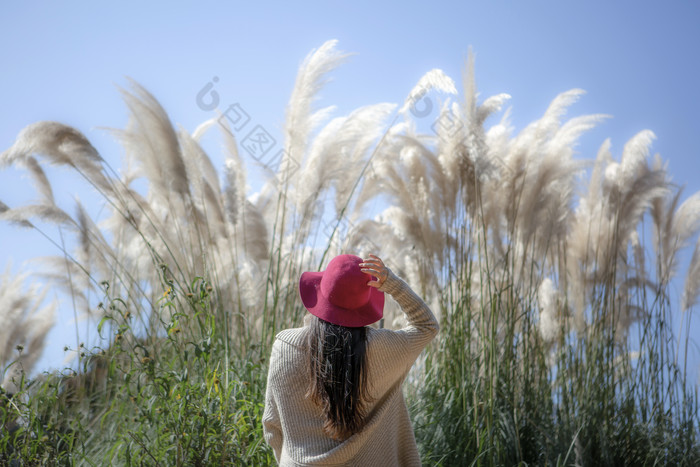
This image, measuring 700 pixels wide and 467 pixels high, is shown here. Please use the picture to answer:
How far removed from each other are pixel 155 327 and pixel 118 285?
845 millimetres

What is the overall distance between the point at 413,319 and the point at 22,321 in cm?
394

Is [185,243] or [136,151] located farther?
[185,243]

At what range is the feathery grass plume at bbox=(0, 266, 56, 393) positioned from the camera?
454 centimetres

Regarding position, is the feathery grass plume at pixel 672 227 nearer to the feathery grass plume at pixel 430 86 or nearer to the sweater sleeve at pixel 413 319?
the feathery grass plume at pixel 430 86

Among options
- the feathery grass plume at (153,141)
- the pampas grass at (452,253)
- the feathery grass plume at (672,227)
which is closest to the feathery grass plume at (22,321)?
the pampas grass at (452,253)

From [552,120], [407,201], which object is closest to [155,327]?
[407,201]

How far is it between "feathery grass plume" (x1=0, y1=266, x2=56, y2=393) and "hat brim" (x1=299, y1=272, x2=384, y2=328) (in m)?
3.31

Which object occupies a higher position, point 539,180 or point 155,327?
point 539,180

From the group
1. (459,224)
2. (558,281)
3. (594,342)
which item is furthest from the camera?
(558,281)

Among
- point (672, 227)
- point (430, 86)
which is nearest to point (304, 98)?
point (430, 86)

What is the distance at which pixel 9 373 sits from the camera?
11.5 ft

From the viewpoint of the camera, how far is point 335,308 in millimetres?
1984

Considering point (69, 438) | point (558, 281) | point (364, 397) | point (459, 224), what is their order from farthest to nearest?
point (558, 281), point (459, 224), point (69, 438), point (364, 397)

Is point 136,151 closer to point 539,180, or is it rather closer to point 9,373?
point 9,373
